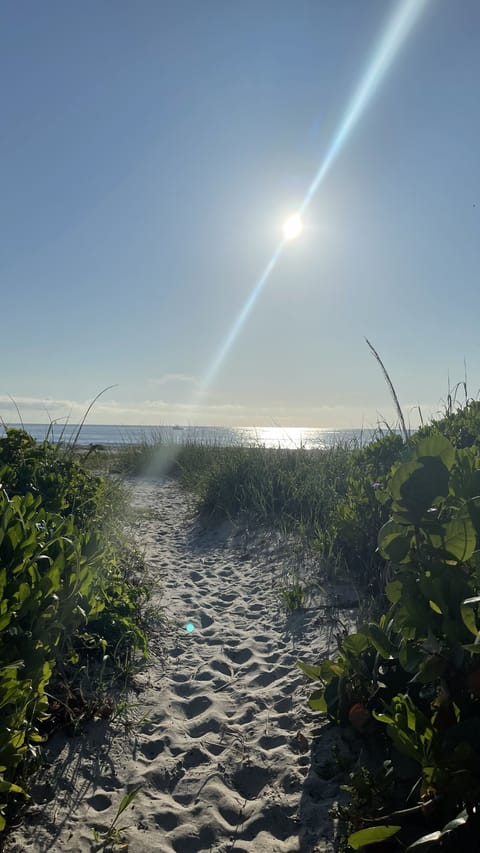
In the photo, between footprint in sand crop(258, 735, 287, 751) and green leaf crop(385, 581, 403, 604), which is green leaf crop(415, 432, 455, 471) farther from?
footprint in sand crop(258, 735, 287, 751)

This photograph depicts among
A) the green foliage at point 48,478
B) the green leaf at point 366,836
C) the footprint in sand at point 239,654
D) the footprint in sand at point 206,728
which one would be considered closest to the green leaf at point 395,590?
the green leaf at point 366,836

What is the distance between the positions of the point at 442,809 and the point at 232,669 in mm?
2337

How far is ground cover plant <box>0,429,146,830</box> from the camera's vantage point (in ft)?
6.19

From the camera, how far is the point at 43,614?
2.13 m

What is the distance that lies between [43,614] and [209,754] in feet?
4.52

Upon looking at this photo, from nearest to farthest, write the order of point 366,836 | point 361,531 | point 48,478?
point 366,836, point 48,478, point 361,531

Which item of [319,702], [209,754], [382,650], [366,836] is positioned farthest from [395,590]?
[209,754]

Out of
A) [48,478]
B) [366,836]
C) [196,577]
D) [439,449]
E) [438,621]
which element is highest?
[439,449]

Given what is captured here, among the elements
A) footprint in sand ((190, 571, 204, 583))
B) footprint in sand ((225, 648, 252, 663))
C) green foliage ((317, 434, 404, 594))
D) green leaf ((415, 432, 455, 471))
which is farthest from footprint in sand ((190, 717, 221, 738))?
footprint in sand ((190, 571, 204, 583))

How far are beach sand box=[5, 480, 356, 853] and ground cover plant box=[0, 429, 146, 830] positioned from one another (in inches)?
9.0

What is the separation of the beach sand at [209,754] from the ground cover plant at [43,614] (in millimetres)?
228

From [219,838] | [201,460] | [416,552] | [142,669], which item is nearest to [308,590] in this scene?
[142,669]

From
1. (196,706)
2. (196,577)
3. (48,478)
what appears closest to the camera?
(196,706)

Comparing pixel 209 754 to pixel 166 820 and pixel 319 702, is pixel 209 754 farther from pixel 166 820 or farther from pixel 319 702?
pixel 319 702
